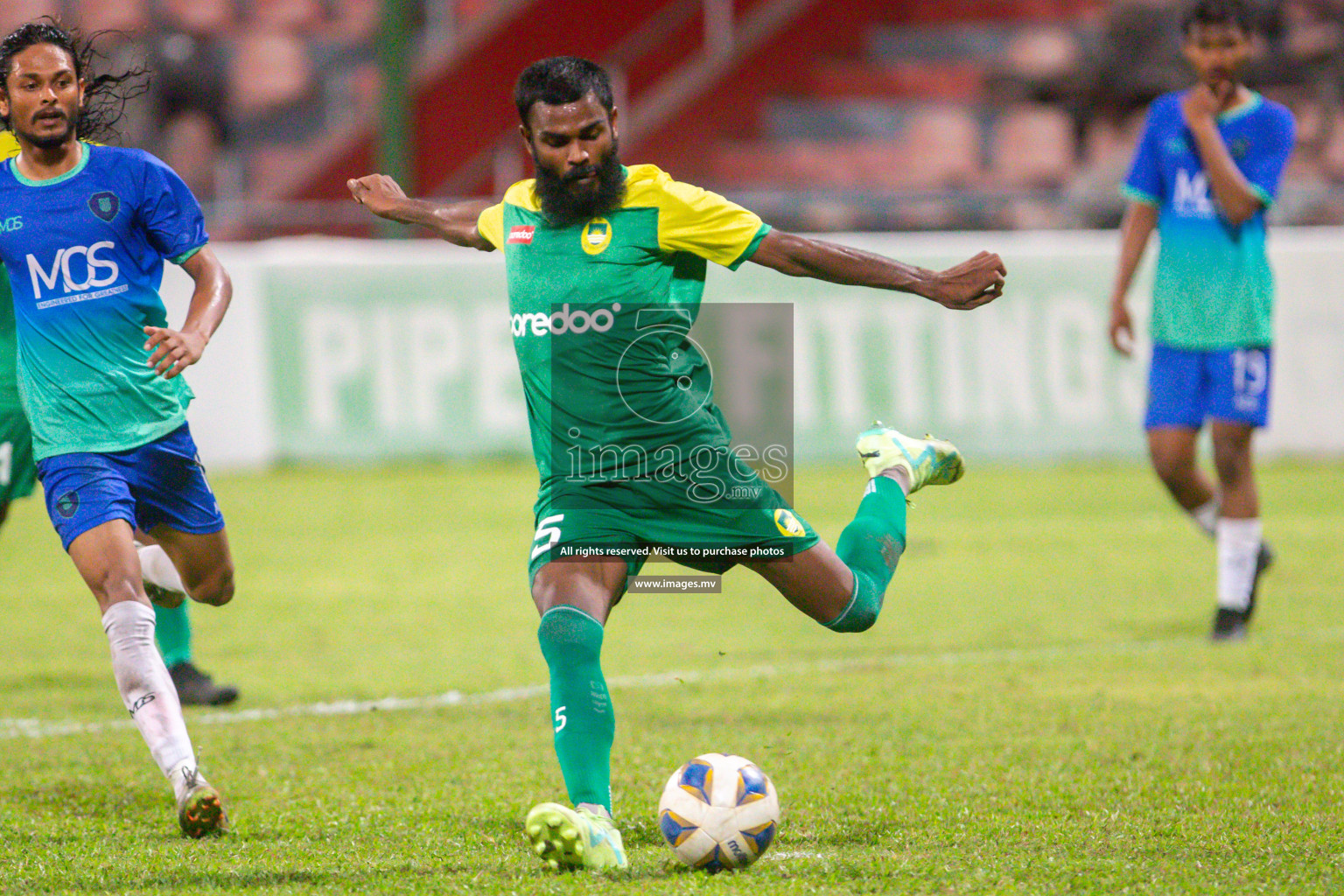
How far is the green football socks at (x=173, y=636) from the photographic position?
6.51 m

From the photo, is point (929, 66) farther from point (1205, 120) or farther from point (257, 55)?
point (1205, 120)

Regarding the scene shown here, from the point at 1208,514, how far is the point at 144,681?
16.5 ft

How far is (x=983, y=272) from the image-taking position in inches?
168

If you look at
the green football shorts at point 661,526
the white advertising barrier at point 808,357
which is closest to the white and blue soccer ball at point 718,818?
the green football shorts at point 661,526

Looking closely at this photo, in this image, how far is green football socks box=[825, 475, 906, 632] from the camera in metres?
4.71

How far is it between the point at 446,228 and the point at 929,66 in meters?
17.3

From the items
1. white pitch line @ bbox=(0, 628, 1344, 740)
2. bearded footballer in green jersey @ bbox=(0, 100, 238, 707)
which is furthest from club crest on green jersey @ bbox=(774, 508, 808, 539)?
bearded footballer in green jersey @ bbox=(0, 100, 238, 707)

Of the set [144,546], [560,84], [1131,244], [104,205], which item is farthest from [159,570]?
[1131,244]

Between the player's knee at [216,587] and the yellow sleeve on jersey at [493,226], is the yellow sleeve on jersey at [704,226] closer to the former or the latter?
the yellow sleeve on jersey at [493,226]

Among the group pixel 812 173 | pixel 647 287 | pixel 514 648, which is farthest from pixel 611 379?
pixel 812 173

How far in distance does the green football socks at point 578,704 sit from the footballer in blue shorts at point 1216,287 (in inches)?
162

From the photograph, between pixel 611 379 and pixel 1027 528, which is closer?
pixel 611 379

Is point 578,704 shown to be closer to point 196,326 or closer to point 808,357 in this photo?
point 196,326

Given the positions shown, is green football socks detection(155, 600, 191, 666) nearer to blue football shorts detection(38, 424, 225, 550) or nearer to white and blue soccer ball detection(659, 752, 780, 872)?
blue football shorts detection(38, 424, 225, 550)
